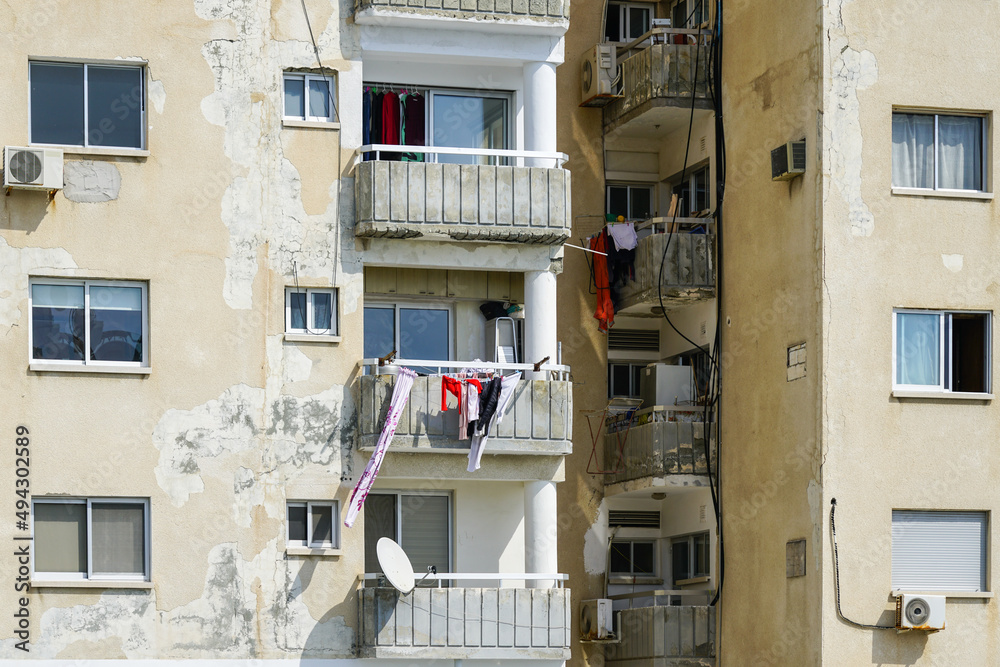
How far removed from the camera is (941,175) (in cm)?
3089

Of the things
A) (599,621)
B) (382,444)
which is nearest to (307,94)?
(382,444)

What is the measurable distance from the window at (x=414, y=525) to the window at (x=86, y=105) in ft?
23.0

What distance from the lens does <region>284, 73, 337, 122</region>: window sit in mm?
30656

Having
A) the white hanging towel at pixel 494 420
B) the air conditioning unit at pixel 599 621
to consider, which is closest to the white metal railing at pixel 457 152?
the white hanging towel at pixel 494 420

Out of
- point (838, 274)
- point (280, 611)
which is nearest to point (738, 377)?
point (838, 274)

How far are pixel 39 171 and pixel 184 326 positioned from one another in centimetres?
320

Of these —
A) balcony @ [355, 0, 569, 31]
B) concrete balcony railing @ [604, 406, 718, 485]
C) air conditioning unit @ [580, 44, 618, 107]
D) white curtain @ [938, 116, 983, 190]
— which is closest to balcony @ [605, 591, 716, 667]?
concrete balcony railing @ [604, 406, 718, 485]

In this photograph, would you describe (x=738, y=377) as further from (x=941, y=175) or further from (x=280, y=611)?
(x=280, y=611)

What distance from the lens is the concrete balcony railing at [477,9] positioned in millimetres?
30547

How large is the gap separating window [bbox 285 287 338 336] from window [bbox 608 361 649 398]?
695cm

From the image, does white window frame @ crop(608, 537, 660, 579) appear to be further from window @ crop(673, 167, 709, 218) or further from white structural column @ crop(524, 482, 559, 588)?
window @ crop(673, 167, 709, 218)

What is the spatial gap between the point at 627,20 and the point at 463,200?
24.3ft

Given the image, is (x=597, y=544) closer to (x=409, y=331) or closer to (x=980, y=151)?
(x=409, y=331)

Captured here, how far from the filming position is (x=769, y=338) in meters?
31.4
